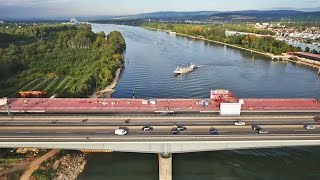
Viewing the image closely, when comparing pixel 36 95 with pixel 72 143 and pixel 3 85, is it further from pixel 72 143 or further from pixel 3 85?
pixel 72 143

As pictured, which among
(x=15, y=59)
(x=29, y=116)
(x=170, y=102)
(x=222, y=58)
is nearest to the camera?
(x=29, y=116)

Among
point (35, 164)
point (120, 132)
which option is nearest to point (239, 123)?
point (120, 132)

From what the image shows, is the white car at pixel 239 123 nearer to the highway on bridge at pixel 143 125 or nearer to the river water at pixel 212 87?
the highway on bridge at pixel 143 125

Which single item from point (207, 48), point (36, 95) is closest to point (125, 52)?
point (207, 48)

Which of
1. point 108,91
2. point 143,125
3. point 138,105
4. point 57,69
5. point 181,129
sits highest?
point 138,105

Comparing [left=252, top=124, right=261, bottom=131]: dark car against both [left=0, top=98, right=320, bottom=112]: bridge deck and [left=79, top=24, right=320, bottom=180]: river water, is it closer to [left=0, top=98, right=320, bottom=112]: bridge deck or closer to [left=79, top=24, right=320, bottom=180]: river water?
[left=79, top=24, right=320, bottom=180]: river water

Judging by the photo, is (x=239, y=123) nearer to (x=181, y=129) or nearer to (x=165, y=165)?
(x=181, y=129)

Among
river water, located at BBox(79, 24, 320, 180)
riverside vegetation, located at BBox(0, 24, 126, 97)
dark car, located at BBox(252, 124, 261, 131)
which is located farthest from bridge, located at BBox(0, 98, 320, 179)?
riverside vegetation, located at BBox(0, 24, 126, 97)
